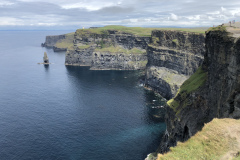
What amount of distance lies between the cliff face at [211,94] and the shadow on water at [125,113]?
15114 mm

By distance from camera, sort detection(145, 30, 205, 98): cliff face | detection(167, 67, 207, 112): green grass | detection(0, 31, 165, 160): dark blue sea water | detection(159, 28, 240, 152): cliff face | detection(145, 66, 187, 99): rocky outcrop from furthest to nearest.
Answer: detection(145, 30, 205, 98): cliff face, detection(145, 66, 187, 99): rocky outcrop, detection(0, 31, 165, 160): dark blue sea water, detection(167, 67, 207, 112): green grass, detection(159, 28, 240, 152): cliff face

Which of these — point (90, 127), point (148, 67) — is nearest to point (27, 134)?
point (90, 127)

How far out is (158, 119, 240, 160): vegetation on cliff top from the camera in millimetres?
26141

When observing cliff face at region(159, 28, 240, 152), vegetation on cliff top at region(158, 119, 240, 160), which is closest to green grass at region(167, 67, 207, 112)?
cliff face at region(159, 28, 240, 152)

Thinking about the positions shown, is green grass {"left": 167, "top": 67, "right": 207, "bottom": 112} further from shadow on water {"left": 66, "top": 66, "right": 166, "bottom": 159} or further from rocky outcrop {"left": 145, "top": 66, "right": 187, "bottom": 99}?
rocky outcrop {"left": 145, "top": 66, "right": 187, "bottom": 99}

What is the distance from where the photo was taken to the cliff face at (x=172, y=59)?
423 ft

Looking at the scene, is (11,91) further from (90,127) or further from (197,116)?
(197,116)

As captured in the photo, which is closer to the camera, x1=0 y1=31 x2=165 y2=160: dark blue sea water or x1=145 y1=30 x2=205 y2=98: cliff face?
x1=0 y1=31 x2=165 y2=160: dark blue sea water

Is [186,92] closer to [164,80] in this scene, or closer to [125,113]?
[125,113]

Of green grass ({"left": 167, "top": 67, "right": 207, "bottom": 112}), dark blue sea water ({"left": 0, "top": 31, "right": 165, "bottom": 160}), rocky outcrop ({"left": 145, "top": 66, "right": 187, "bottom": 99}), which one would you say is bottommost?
dark blue sea water ({"left": 0, "top": 31, "right": 165, "bottom": 160})

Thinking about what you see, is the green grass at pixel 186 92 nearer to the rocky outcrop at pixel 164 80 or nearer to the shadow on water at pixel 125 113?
the shadow on water at pixel 125 113

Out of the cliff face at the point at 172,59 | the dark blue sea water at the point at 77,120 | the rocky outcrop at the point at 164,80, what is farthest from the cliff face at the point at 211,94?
the cliff face at the point at 172,59

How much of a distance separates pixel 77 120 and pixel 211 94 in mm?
68222

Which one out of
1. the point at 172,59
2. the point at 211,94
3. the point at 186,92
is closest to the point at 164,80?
the point at 172,59
